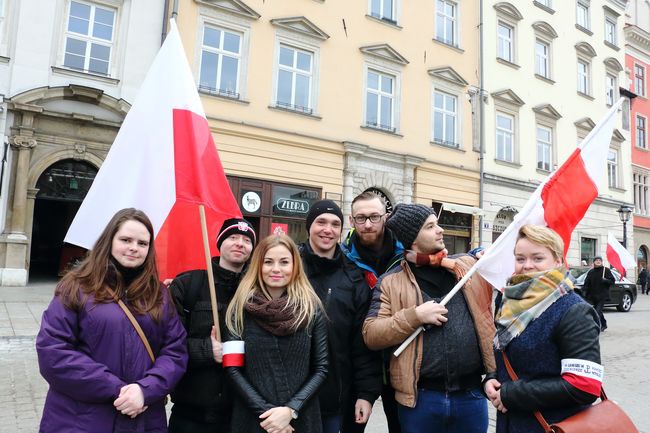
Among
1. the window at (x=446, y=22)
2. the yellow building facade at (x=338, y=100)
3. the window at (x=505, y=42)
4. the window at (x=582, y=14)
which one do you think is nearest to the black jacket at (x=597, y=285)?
the yellow building facade at (x=338, y=100)

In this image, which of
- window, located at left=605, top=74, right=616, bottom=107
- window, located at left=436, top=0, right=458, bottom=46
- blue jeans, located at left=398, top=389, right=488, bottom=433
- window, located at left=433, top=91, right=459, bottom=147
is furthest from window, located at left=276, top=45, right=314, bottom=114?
window, located at left=605, top=74, right=616, bottom=107

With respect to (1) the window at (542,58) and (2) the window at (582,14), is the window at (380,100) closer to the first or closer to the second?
(1) the window at (542,58)

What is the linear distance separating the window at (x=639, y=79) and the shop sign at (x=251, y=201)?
24.6 meters

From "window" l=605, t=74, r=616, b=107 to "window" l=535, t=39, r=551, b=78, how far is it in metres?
4.98

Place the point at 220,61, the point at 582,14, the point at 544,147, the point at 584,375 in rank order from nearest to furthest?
the point at 584,375 → the point at 220,61 → the point at 544,147 → the point at 582,14

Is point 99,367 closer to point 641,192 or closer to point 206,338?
point 206,338

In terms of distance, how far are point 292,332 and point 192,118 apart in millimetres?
1618

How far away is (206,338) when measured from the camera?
2.44m

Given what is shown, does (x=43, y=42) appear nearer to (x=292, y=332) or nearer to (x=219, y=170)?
(x=219, y=170)

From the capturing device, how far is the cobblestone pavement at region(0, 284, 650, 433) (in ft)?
13.6

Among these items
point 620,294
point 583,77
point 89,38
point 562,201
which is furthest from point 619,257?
point 89,38

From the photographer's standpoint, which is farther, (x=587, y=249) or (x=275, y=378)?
(x=587, y=249)

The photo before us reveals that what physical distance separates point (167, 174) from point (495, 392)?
2.26 m

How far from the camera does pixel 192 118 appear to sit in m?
3.09
